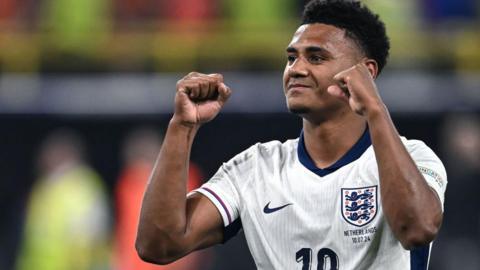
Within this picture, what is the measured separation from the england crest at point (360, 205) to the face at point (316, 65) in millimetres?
338

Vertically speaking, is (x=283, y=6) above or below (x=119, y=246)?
above

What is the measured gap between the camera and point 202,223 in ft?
14.7

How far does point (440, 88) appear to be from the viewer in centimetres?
1396

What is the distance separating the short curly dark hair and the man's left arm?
0.55m

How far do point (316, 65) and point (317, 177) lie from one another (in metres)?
0.39

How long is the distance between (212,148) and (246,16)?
1803 mm

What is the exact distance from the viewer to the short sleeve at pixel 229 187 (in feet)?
14.9

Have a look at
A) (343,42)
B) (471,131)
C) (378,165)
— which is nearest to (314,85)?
(343,42)

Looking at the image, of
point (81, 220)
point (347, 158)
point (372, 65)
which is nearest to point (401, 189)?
point (347, 158)

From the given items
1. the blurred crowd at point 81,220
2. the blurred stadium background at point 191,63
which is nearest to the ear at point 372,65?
the blurred crowd at point 81,220

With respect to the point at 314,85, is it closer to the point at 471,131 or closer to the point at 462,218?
the point at 462,218

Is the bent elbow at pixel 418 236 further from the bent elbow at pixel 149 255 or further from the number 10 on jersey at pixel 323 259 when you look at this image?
the bent elbow at pixel 149 255

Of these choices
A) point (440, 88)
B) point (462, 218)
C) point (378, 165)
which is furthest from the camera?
point (440, 88)

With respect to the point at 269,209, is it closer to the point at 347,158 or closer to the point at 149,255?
the point at 347,158
